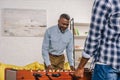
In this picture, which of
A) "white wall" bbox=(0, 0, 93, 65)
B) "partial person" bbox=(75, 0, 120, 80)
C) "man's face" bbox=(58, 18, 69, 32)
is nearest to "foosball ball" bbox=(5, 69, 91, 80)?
"partial person" bbox=(75, 0, 120, 80)

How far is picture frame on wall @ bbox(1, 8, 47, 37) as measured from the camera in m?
5.66

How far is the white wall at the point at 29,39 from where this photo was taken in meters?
5.67

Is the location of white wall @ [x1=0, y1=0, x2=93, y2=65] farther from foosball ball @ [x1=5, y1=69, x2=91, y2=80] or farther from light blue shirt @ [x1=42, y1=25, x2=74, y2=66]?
foosball ball @ [x1=5, y1=69, x2=91, y2=80]

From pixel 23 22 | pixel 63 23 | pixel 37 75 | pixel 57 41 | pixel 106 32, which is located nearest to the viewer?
pixel 106 32

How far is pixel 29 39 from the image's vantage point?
5738mm

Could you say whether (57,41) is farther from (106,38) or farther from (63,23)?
(106,38)

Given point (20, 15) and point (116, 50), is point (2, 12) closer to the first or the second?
point (20, 15)

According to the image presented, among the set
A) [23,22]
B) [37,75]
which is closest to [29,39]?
[23,22]

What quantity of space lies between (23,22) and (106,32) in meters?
4.22

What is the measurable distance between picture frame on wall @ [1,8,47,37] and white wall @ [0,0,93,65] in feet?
0.31

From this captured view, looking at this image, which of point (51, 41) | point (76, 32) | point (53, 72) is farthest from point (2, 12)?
point (53, 72)

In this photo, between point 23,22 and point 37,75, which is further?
point 23,22

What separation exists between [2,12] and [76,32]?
5.77ft

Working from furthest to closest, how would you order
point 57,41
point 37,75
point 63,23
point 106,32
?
point 57,41
point 63,23
point 37,75
point 106,32
